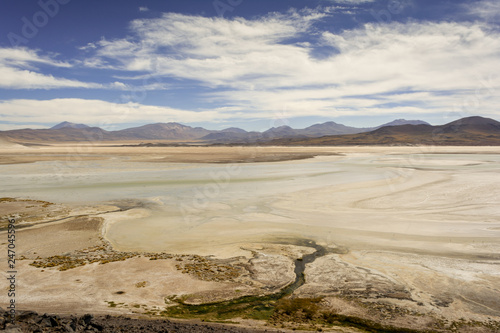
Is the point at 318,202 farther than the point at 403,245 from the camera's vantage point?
Yes

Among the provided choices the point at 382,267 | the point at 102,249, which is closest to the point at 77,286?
the point at 102,249

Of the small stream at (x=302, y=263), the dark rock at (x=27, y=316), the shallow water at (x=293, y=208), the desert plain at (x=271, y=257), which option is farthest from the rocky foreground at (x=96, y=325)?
the shallow water at (x=293, y=208)

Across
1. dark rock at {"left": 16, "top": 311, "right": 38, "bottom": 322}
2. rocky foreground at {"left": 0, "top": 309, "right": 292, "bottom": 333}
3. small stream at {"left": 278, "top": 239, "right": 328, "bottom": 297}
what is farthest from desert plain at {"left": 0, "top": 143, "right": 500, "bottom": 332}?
dark rock at {"left": 16, "top": 311, "right": 38, "bottom": 322}

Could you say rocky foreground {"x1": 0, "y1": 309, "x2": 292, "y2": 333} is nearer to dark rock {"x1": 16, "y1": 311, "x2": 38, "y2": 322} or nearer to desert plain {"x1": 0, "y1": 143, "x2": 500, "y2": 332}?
dark rock {"x1": 16, "y1": 311, "x2": 38, "y2": 322}

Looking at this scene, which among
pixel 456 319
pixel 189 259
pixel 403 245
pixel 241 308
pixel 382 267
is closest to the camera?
pixel 456 319

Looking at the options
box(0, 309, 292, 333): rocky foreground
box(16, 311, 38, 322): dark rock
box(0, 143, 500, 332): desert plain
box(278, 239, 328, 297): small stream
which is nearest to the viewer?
box(0, 309, 292, 333): rocky foreground

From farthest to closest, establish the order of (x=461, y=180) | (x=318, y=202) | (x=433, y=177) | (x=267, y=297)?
(x=433, y=177)
(x=461, y=180)
(x=318, y=202)
(x=267, y=297)

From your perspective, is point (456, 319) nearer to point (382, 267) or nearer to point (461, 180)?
point (382, 267)

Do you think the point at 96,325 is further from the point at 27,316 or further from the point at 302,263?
the point at 302,263
